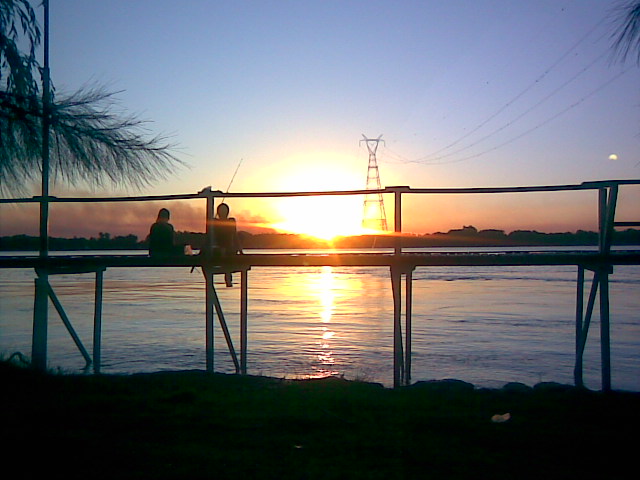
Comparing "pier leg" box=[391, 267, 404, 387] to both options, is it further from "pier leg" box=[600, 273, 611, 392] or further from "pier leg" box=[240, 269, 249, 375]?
"pier leg" box=[600, 273, 611, 392]

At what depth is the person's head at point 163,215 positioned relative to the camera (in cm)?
1081

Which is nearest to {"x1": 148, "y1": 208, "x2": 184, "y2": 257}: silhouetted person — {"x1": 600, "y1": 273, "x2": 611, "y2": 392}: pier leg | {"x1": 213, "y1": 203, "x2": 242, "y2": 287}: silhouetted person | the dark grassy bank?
{"x1": 213, "y1": 203, "x2": 242, "y2": 287}: silhouetted person

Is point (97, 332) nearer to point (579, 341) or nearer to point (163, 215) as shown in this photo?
point (163, 215)

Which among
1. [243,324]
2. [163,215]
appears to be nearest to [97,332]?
[163,215]

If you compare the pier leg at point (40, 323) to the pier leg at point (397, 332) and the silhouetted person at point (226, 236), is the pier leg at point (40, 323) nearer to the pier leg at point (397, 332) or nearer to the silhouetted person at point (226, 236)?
the silhouetted person at point (226, 236)

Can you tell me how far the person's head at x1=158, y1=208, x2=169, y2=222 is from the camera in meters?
10.8

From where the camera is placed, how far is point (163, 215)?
35.8ft

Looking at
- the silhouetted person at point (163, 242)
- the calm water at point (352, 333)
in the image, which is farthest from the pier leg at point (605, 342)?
the silhouetted person at point (163, 242)

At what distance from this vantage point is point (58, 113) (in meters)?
6.60

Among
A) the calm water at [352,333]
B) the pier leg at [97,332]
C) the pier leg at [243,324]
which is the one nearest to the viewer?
the pier leg at [243,324]

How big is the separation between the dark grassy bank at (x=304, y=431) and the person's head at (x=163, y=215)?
3242 mm

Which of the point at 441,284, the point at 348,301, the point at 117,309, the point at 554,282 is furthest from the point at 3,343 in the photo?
the point at 554,282

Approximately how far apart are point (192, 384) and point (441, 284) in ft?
108

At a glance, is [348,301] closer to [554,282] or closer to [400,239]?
[554,282]
